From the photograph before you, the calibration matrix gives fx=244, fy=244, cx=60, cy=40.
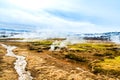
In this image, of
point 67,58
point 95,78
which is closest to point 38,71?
point 95,78

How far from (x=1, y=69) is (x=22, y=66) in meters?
6.81

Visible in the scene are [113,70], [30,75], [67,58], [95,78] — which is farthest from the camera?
[67,58]

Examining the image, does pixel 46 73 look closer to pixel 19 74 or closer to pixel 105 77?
pixel 19 74

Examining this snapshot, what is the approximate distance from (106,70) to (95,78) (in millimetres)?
8093

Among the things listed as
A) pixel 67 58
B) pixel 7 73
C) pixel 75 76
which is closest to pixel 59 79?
pixel 75 76

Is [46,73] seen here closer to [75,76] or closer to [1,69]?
[75,76]

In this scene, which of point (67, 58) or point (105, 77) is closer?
point (105, 77)

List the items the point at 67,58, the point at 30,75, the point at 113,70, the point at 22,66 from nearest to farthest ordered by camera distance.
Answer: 1. the point at 30,75
2. the point at 113,70
3. the point at 22,66
4. the point at 67,58

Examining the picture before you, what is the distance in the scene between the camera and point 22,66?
193 ft

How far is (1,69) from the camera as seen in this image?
2094 inches

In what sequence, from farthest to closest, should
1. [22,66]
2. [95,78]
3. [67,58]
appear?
1. [67,58]
2. [22,66]
3. [95,78]

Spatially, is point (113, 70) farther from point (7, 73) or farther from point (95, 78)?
point (7, 73)

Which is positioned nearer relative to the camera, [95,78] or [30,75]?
[95,78]

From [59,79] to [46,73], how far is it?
17.5 ft
